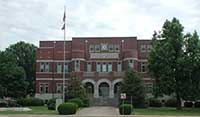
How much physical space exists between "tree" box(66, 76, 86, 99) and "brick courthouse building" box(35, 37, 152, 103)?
8617mm

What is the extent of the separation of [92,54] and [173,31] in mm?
24382

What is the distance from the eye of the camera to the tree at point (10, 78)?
74.4 metres

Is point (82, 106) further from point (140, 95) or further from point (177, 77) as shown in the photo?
point (177, 77)

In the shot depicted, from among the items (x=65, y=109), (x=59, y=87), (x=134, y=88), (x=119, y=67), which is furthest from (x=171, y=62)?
(x=59, y=87)

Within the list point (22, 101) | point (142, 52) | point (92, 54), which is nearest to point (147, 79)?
point (142, 52)

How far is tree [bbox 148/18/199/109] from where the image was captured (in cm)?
5747

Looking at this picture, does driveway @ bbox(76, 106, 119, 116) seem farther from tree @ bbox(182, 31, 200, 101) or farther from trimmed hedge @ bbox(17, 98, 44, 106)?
trimmed hedge @ bbox(17, 98, 44, 106)

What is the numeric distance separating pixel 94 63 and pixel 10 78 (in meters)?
16.9

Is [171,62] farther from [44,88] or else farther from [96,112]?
[44,88]

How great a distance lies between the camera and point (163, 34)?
203 feet

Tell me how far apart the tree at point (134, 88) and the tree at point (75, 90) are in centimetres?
697

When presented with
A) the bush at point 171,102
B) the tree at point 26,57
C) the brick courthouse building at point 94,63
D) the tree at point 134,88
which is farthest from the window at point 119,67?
the tree at point 26,57

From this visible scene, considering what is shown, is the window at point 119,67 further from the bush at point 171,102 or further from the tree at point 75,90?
the tree at point 75,90

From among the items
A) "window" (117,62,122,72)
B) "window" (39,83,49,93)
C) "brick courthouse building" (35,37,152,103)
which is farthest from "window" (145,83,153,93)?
"window" (39,83,49,93)
